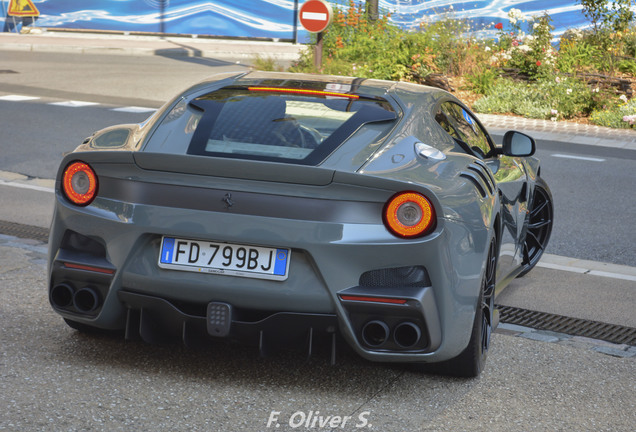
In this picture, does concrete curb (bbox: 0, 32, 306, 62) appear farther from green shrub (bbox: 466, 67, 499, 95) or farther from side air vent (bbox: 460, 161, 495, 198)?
side air vent (bbox: 460, 161, 495, 198)

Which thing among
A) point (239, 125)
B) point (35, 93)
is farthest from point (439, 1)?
point (239, 125)

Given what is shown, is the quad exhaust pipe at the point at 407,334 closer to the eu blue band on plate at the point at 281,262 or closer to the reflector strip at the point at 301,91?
the eu blue band on plate at the point at 281,262

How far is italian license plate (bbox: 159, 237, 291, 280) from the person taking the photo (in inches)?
143

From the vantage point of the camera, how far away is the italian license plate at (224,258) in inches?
143

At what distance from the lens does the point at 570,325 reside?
17.3ft

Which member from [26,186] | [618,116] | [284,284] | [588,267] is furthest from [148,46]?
[284,284]

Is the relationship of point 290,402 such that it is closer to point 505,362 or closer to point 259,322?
point 259,322

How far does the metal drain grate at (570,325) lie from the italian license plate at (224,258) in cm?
207

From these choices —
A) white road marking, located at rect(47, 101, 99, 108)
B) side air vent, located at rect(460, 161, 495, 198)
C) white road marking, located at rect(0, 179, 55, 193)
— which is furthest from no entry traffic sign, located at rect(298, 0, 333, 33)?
side air vent, located at rect(460, 161, 495, 198)

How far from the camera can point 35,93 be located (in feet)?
54.6

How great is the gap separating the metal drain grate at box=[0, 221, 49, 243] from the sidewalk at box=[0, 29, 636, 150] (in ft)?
29.5

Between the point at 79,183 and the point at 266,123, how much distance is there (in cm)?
82

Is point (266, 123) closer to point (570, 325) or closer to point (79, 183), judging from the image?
point (79, 183)

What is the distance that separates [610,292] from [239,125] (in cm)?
311
